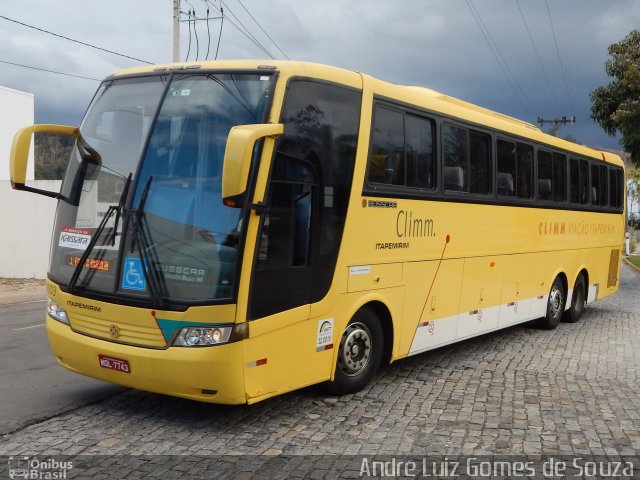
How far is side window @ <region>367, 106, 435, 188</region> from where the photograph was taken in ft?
22.9

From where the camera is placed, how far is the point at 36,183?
18.5 metres

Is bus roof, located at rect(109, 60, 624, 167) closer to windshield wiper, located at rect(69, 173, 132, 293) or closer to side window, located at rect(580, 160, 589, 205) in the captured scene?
side window, located at rect(580, 160, 589, 205)

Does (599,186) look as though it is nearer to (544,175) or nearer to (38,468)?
(544,175)

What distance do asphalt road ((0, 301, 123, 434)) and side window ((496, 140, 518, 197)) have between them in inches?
224

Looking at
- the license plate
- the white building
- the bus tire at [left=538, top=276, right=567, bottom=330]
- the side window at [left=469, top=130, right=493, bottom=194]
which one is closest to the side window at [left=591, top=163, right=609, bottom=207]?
the bus tire at [left=538, top=276, right=567, bottom=330]

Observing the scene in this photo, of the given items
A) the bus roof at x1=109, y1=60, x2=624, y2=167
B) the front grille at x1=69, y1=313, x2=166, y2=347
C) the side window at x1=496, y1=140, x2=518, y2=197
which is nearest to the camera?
the front grille at x1=69, y1=313, x2=166, y2=347

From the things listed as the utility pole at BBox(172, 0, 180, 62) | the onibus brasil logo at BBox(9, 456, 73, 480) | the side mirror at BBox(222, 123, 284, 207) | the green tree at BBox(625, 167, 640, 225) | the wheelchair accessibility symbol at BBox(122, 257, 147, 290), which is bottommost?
the onibus brasil logo at BBox(9, 456, 73, 480)

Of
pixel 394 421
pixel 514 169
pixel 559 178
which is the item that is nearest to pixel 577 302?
pixel 559 178

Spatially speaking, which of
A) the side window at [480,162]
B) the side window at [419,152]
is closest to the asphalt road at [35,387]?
the side window at [419,152]

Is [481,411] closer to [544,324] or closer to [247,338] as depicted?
[247,338]

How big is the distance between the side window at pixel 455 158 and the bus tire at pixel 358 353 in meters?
2.08

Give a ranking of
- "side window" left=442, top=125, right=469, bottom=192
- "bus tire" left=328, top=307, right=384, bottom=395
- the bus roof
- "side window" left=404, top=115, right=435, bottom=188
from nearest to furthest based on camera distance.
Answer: the bus roof < "bus tire" left=328, top=307, right=384, bottom=395 < "side window" left=404, top=115, right=435, bottom=188 < "side window" left=442, top=125, right=469, bottom=192

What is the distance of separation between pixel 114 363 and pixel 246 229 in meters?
Answer: 1.58

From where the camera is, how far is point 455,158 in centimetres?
838
